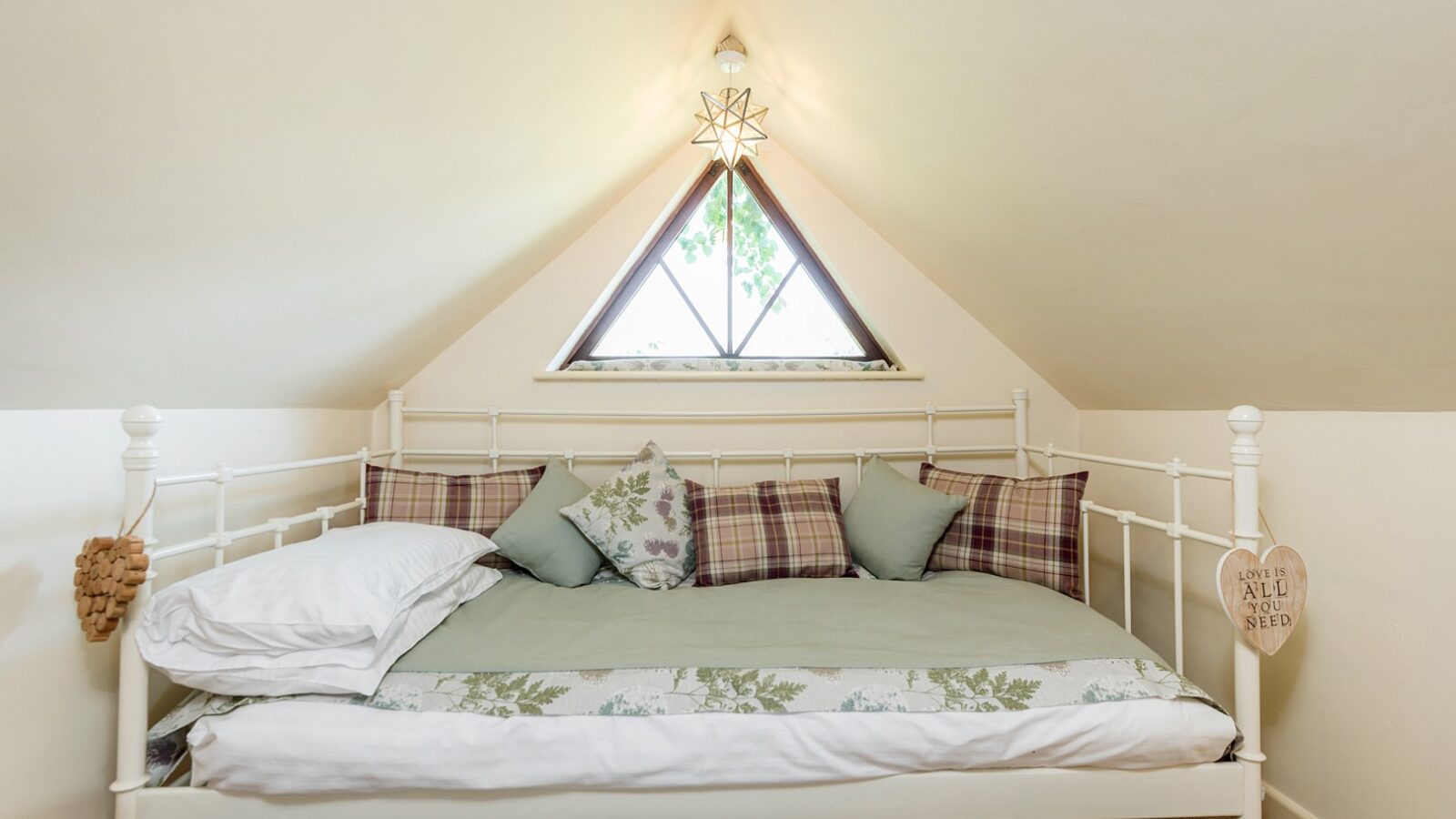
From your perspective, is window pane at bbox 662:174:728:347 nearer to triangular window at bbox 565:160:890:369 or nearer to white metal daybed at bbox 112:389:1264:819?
triangular window at bbox 565:160:890:369

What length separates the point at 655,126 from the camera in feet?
6.87

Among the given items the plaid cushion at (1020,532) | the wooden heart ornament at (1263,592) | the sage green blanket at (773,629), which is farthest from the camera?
the plaid cushion at (1020,532)

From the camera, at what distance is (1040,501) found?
6.26 ft

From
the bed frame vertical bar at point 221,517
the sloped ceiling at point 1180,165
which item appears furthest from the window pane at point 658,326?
the bed frame vertical bar at point 221,517

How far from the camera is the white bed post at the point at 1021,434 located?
7.93 ft

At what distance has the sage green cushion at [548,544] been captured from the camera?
187 centimetres

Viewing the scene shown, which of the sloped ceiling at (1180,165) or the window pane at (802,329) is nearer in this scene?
the sloped ceiling at (1180,165)

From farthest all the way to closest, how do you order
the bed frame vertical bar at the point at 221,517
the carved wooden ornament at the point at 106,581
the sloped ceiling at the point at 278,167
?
the bed frame vertical bar at the point at 221,517
the carved wooden ornament at the point at 106,581
the sloped ceiling at the point at 278,167

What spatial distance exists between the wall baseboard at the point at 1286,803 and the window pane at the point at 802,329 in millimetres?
1751

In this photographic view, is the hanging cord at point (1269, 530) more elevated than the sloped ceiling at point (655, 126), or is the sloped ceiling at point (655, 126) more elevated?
the sloped ceiling at point (655, 126)

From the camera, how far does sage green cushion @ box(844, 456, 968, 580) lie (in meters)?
1.94

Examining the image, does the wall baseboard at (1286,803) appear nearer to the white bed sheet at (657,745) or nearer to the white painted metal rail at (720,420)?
the white bed sheet at (657,745)

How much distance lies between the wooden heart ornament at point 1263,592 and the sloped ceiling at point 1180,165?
434mm

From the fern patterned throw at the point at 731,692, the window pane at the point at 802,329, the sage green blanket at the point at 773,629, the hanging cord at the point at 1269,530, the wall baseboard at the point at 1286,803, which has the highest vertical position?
the window pane at the point at 802,329
